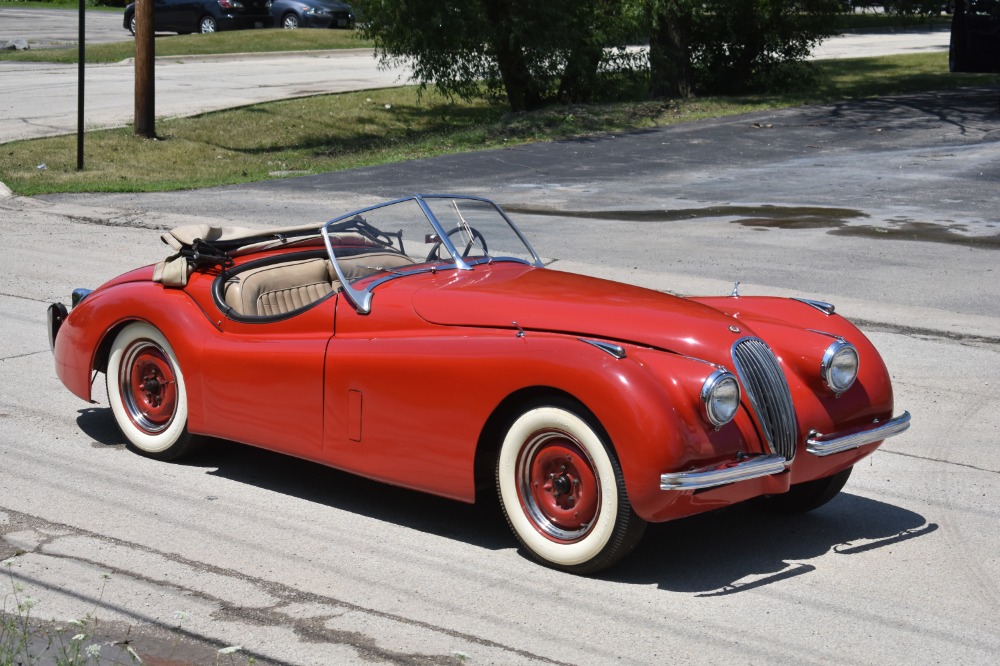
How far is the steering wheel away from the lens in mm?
6012

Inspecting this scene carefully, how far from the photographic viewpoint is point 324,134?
22.5 m

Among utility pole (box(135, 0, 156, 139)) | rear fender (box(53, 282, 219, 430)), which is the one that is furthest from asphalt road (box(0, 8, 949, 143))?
rear fender (box(53, 282, 219, 430))

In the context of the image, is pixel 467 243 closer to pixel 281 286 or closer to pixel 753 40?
pixel 281 286

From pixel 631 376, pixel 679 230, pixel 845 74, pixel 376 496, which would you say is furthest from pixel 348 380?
pixel 845 74

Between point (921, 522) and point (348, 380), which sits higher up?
point (348, 380)

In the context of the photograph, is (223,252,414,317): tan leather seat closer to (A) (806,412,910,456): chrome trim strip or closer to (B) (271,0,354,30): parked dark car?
(A) (806,412,910,456): chrome trim strip

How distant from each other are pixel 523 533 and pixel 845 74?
26938 millimetres

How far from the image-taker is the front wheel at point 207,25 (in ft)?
123

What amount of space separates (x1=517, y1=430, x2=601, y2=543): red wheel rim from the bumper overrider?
1.32ft

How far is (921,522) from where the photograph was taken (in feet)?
18.6

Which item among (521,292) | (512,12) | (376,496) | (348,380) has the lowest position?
(376,496)

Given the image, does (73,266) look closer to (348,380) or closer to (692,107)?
(348,380)

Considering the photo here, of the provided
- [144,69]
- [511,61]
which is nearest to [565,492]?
[144,69]

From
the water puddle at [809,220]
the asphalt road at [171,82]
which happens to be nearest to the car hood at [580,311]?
the water puddle at [809,220]
